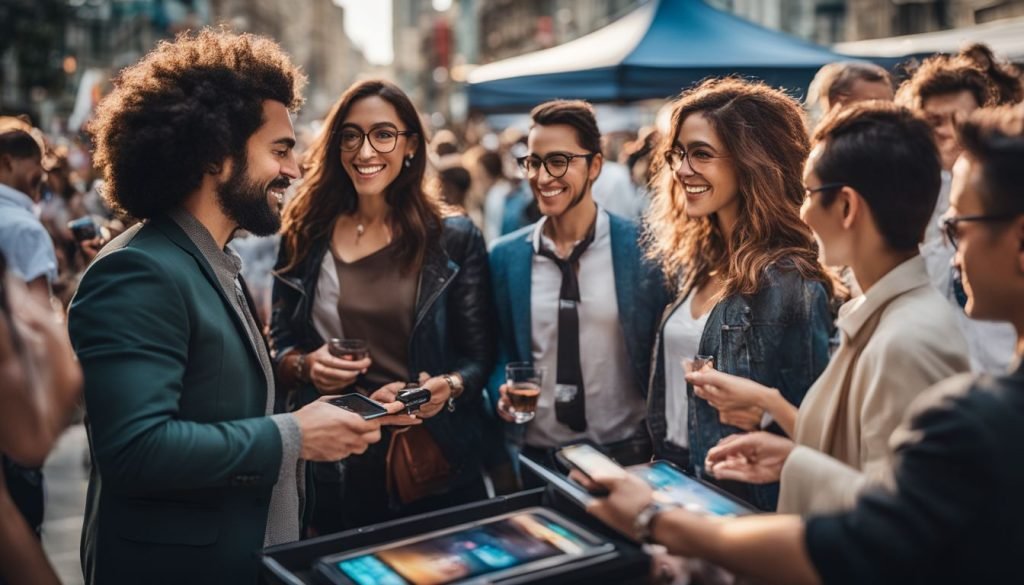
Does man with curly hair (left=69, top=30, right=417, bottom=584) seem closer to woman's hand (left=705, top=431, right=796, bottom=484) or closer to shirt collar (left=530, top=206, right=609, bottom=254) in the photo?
woman's hand (left=705, top=431, right=796, bottom=484)

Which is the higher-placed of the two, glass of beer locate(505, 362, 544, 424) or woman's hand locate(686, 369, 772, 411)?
woman's hand locate(686, 369, 772, 411)

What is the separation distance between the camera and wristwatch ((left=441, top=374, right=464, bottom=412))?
3.91 metres

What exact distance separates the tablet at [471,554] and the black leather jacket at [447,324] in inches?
72.1

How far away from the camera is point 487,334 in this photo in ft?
14.0

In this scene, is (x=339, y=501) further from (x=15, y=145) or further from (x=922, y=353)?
(x=15, y=145)

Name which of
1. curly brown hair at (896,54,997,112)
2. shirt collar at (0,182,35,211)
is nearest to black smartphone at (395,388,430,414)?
curly brown hair at (896,54,997,112)

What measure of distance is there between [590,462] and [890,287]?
90cm

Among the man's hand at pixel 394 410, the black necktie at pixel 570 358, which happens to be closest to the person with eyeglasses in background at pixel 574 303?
the black necktie at pixel 570 358

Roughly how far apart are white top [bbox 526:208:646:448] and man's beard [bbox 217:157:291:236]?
1.54m

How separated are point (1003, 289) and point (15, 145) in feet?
18.1

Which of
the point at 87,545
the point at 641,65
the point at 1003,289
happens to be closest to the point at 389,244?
the point at 87,545

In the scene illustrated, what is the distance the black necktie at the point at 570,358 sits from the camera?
4004 millimetres

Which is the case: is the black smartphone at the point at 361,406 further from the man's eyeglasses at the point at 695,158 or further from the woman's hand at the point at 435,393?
the man's eyeglasses at the point at 695,158

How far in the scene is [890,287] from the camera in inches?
93.3
